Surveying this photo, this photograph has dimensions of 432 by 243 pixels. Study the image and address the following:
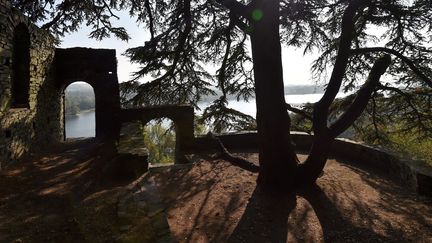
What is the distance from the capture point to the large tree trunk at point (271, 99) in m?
5.58

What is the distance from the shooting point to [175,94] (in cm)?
1031

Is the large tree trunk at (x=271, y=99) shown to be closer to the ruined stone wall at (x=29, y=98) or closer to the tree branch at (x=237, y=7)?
the tree branch at (x=237, y=7)

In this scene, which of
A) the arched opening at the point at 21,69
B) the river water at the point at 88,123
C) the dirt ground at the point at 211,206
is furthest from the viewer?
the river water at the point at 88,123

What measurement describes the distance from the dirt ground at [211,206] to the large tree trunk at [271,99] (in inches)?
20.6

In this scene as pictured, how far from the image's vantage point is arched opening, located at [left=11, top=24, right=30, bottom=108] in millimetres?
7070

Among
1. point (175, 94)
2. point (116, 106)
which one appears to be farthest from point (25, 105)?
point (175, 94)

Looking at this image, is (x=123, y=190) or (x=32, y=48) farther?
(x=32, y=48)

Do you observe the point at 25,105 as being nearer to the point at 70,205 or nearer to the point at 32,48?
the point at 32,48

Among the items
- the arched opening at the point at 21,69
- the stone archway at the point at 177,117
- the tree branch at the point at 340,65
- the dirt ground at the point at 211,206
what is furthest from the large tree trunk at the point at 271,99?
the arched opening at the point at 21,69

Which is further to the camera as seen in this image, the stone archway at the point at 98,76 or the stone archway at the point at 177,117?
the stone archway at the point at 98,76

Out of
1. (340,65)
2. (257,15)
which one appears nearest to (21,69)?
(257,15)

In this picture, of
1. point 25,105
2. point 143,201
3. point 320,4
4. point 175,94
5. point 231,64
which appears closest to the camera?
point 143,201

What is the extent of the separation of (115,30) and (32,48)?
297cm

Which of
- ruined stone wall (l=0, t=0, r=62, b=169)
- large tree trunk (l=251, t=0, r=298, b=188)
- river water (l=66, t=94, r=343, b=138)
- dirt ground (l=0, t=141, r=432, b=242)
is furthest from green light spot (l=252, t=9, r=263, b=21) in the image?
river water (l=66, t=94, r=343, b=138)
